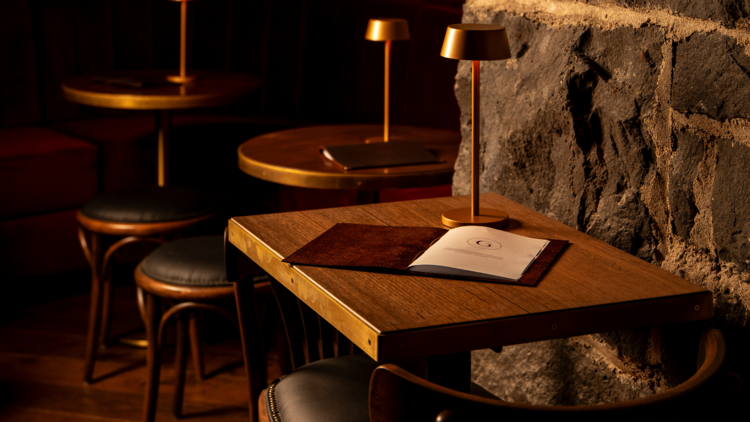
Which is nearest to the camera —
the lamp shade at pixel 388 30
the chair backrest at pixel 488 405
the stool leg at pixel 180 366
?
the chair backrest at pixel 488 405

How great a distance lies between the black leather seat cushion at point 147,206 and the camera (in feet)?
8.27

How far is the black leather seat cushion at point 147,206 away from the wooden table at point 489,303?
135 cm

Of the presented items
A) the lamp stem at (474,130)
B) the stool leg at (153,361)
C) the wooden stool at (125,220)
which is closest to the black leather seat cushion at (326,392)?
the lamp stem at (474,130)

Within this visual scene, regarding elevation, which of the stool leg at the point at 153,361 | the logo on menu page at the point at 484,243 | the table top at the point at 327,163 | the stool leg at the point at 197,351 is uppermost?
the logo on menu page at the point at 484,243

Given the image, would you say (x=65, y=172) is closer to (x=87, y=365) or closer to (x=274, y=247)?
(x=87, y=365)

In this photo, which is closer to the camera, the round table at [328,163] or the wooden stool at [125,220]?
the round table at [328,163]

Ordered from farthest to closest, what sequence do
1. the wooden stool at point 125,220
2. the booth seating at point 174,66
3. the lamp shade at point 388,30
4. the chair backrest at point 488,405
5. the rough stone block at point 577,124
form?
the booth seating at point 174,66 < the wooden stool at point 125,220 < the lamp shade at point 388,30 < the rough stone block at point 577,124 < the chair backrest at point 488,405

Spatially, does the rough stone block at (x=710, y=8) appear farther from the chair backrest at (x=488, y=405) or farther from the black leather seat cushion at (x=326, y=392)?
the black leather seat cushion at (x=326, y=392)

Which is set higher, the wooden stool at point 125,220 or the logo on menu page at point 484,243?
the logo on menu page at point 484,243

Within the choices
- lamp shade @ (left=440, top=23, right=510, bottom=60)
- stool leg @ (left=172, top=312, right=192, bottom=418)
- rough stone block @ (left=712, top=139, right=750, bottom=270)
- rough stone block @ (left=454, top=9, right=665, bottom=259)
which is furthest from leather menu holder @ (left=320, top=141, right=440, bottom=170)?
rough stone block @ (left=712, top=139, right=750, bottom=270)

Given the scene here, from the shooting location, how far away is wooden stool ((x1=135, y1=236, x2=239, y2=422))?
2.05m

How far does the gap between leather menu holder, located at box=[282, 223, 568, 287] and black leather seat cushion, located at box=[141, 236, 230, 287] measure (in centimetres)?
79

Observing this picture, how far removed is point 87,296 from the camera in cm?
337

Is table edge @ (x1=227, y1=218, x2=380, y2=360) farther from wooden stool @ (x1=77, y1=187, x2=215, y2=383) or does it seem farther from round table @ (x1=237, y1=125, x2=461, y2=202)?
wooden stool @ (x1=77, y1=187, x2=215, y2=383)
